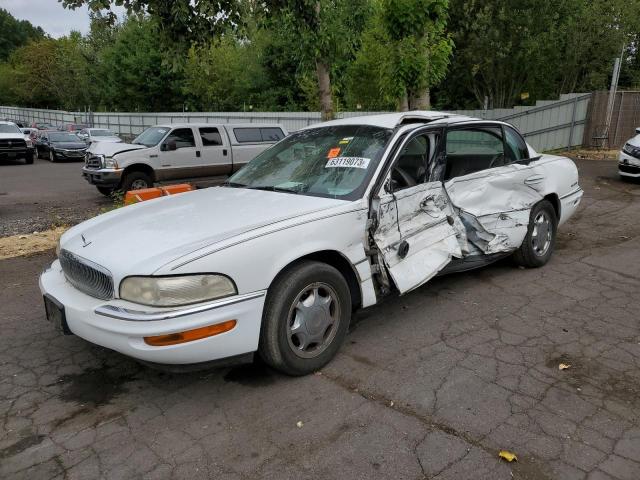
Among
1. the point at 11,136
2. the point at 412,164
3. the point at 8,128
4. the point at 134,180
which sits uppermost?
the point at 412,164

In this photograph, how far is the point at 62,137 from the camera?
23.8 meters

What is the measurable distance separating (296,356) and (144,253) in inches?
46.1

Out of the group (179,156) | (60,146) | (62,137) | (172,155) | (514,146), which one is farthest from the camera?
(62,137)

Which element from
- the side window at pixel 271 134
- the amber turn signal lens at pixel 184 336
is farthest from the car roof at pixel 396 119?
the side window at pixel 271 134

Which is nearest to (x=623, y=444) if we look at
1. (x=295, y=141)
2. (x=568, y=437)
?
(x=568, y=437)

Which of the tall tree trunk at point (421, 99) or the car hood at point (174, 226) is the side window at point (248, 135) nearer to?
the tall tree trunk at point (421, 99)

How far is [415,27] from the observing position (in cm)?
935

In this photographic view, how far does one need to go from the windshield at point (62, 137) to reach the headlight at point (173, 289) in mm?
23806

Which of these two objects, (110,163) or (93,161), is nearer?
(110,163)

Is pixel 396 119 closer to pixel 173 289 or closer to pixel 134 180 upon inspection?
pixel 173 289

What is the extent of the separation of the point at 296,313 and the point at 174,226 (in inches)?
39.4

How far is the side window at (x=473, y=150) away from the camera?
184 inches

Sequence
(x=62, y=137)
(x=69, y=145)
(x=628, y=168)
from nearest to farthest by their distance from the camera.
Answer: (x=628, y=168)
(x=69, y=145)
(x=62, y=137)

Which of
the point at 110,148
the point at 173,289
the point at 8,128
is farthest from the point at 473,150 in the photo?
the point at 8,128
